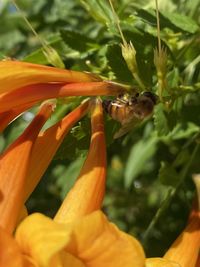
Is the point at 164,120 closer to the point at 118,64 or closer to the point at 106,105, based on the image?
the point at 118,64

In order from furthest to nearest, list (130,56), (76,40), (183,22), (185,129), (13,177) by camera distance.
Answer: (185,129)
(76,40)
(183,22)
(130,56)
(13,177)

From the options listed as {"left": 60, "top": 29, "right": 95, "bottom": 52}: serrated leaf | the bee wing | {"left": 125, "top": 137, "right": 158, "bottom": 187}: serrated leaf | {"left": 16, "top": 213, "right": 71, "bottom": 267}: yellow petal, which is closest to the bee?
the bee wing

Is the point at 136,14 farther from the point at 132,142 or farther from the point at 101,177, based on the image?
A: the point at 132,142

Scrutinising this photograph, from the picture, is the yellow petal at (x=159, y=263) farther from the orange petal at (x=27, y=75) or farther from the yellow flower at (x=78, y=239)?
the orange petal at (x=27, y=75)

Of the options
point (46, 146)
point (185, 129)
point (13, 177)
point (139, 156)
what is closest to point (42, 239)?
point (13, 177)

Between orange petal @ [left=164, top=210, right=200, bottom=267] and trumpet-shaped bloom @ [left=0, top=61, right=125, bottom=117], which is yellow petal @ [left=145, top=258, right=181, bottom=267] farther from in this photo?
trumpet-shaped bloom @ [left=0, top=61, right=125, bottom=117]

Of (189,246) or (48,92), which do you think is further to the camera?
(189,246)

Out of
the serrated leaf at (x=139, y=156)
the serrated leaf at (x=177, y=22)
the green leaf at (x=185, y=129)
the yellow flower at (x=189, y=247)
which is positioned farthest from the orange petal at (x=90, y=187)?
the serrated leaf at (x=139, y=156)
